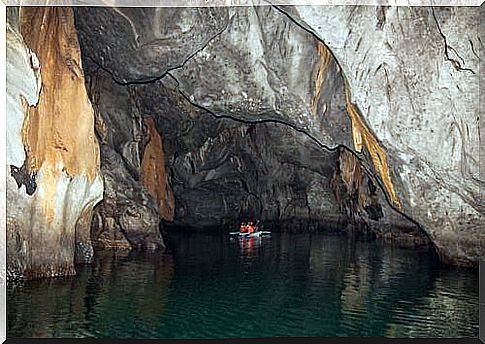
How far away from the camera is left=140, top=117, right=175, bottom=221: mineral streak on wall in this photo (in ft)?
60.5

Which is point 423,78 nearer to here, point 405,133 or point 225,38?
point 405,133

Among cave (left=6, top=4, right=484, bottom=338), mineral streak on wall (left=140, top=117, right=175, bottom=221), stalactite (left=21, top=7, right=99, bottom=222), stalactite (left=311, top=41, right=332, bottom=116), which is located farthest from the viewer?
mineral streak on wall (left=140, top=117, right=175, bottom=221)

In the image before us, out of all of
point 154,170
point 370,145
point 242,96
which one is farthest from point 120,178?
point 370,145

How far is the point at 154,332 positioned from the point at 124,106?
370 inches

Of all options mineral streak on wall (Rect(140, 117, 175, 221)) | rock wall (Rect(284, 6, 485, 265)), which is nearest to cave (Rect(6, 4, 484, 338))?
rock wall (Rect(284, 6, 485, 265))

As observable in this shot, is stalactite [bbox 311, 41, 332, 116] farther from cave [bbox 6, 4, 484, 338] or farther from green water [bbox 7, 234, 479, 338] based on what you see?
green water [bbox 7, 234, 479, 338]

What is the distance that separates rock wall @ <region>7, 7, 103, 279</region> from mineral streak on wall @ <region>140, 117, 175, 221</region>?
20.1ft

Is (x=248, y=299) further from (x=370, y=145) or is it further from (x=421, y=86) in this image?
(x=421, y=86)

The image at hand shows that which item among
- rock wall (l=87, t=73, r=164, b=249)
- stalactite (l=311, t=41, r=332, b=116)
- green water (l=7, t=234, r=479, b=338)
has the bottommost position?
green water (l=7, t=234, r=479, b=338)

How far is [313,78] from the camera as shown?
12352mm

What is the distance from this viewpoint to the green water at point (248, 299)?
798cm

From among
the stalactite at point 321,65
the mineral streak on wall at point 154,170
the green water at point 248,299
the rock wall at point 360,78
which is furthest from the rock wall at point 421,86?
the mineral streak on wall at point 154,170

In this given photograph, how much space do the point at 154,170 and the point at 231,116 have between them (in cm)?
544

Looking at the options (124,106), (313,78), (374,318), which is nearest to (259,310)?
(374,318)
